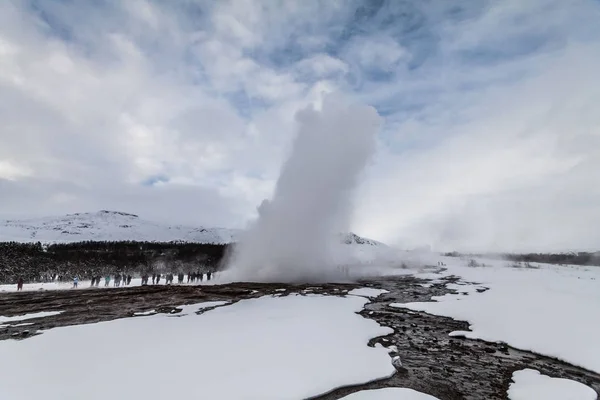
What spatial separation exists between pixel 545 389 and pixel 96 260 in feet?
279

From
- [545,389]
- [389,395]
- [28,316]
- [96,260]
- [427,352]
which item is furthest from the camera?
[96,260]

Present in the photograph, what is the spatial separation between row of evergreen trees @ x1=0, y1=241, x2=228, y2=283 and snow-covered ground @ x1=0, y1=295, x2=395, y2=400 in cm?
4757

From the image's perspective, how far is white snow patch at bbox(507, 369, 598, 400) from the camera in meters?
7.23

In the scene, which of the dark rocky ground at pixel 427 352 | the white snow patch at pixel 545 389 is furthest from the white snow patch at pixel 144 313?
the white snow patch at pixel 545 389

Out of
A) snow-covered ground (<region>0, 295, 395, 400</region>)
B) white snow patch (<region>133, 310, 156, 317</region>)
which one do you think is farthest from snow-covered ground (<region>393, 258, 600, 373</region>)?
white snow patch (<region>133, 310, 156, 317</region>)

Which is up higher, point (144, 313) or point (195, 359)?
point (144, 313)

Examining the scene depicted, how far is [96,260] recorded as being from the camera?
74.4 m

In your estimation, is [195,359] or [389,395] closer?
[389,395]

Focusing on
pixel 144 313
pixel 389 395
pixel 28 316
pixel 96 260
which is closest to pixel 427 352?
pixel 389 395

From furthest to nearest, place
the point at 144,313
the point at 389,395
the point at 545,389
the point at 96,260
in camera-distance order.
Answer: the point at 96,260 → the point at 144,313 → the point at 545,389 → the point at 389,395

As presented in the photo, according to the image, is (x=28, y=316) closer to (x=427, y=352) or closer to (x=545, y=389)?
(x=427, y=352)

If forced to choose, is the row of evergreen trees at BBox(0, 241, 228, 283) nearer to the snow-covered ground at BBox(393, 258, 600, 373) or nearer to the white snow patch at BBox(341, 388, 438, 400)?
the snow-covered ground at BBox(393, 258, 600, 373)

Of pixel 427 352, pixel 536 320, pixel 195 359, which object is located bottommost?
pixel 427 352

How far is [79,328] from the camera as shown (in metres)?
12.5
